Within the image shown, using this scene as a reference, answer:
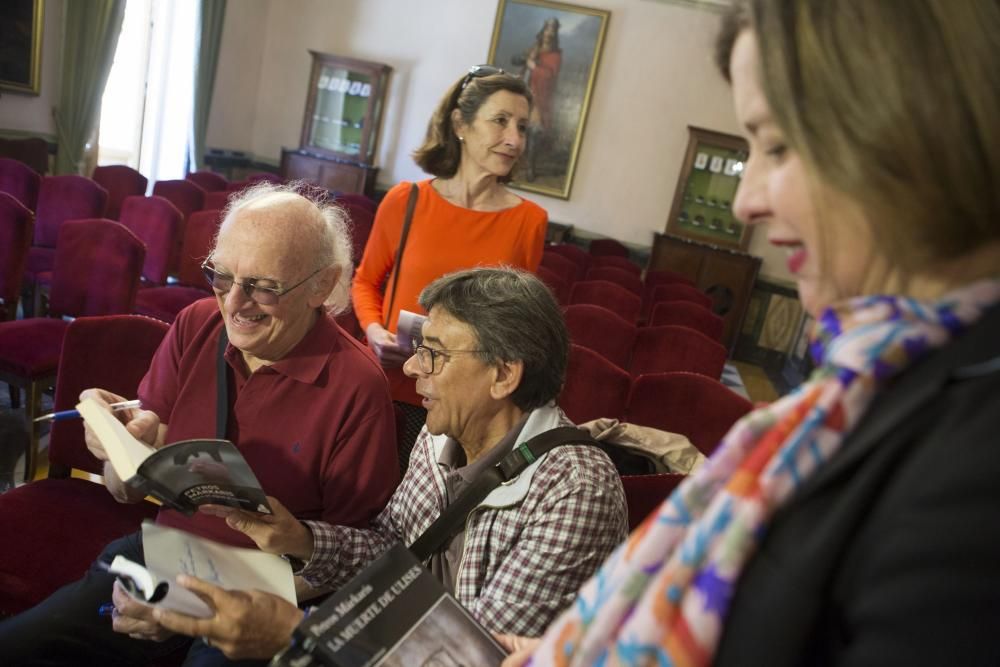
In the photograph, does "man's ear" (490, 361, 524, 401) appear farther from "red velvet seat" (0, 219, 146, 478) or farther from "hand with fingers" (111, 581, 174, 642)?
"red velvet seat" (0, 219, 146, 478)

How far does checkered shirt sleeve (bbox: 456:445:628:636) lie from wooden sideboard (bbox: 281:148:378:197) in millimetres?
9515

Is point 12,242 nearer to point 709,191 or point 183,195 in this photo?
point 183,195

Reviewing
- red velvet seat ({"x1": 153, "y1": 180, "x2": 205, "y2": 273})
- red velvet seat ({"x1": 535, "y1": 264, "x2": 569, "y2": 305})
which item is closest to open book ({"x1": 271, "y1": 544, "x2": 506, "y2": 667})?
red velvet seat ({"x1": 535, "y1": 264, "x2": 569, "y2": 305})

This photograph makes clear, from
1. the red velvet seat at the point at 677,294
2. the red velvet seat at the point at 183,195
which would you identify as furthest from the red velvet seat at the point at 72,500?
the red velvet seat at the point at 677,294

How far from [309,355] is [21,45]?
7.27 m

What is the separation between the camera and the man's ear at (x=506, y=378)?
1562mm

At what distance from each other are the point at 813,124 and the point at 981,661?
39 cm

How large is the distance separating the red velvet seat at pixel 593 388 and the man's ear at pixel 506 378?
1.17 meters

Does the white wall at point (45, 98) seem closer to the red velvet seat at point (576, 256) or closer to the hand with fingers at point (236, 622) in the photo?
the red velvet seat at point (576, 256)

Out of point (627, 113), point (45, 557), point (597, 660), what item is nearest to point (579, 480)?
point (597, 660)

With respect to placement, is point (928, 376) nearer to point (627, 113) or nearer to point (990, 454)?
point (990, 454)

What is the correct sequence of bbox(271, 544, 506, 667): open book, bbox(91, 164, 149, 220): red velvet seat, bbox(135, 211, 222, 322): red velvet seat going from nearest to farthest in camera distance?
bbox(271, 544, 506, 667): open book, bbox(135, 211, 222, 322): red velvet seat, bbox(91, 164, 149, 220): red velvet seat

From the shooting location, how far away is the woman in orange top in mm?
2357

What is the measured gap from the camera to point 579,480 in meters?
1.40
